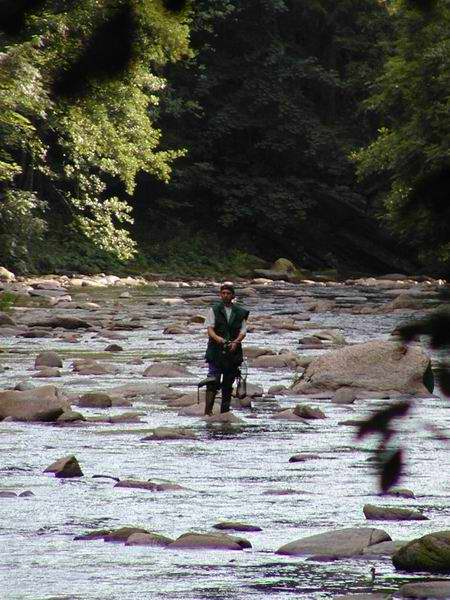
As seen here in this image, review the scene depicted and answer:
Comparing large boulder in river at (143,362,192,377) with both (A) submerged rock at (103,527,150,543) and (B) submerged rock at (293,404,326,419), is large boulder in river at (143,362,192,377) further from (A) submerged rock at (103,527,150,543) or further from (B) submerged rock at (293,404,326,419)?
(A) submerged rock at (103,527,150,543)

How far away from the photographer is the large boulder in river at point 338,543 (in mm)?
8352

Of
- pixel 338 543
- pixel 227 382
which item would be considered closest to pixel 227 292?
pixel 227 382

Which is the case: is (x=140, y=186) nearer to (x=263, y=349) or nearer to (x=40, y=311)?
(x=40, y=311)

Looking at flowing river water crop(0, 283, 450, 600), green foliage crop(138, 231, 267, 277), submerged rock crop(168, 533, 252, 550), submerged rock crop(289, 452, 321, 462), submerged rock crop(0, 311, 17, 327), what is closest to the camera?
flowing river water crop(0, 283, 450, 600)

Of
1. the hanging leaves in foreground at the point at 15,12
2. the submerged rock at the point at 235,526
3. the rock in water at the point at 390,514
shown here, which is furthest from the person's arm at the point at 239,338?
the hanging leaves in foreground at the point at 15,12

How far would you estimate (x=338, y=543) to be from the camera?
844 cm

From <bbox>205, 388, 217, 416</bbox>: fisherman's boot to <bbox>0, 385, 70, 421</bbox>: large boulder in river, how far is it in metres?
1.38

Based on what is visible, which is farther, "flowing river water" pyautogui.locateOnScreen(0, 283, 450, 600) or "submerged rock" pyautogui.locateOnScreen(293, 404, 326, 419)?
"submerged rock" pyautogui.locateOnScreen(293, 404, 326, 419)

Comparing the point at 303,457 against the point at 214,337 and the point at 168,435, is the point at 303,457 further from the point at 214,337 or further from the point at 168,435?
the point at 214,337

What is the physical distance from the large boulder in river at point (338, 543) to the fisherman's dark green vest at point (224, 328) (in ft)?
23.8

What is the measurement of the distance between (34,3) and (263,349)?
21833 millimetres

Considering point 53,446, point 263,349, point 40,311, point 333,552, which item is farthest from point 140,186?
point 333,552

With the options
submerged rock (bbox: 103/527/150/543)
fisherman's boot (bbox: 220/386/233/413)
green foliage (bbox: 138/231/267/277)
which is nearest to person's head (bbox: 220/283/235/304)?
fisherman's boot (bbox: 220/386/233/413)

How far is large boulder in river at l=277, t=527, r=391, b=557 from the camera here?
27.4ft
